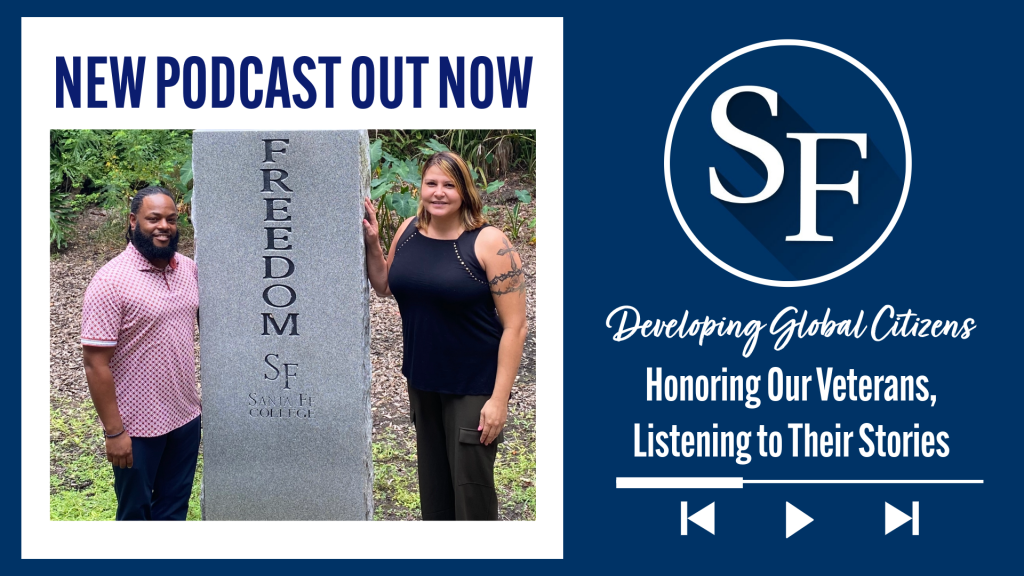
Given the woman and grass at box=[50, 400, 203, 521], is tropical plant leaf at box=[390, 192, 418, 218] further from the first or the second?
the woman

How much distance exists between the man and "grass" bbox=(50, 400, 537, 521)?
0.94 meters

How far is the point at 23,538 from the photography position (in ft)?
15.2

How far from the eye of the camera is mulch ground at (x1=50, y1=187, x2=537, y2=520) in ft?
20.7

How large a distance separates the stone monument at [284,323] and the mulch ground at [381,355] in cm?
92

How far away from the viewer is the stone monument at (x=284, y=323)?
15.4ft

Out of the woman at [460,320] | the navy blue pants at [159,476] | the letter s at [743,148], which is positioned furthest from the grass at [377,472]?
the letter s at [743,148]

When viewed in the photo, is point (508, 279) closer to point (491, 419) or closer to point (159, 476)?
point (491, 419)

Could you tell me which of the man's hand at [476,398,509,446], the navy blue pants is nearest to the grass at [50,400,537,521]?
the navy blue pants

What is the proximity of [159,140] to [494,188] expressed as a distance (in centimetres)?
261

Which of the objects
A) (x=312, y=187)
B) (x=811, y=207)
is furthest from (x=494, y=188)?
(x=811, y=207)

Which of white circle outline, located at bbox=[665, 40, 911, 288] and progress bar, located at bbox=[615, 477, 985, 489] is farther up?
white circle outline, located at bbox=[665, 40, 911, 288]

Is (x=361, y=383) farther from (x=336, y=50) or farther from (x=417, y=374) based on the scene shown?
(x=336, y=50)

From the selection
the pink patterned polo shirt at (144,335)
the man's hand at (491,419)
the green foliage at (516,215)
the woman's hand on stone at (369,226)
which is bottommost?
the man's hand at (491,419)

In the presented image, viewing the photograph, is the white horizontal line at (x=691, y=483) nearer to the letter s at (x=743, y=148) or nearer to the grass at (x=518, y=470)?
the letter s at (x=743, y=148)
